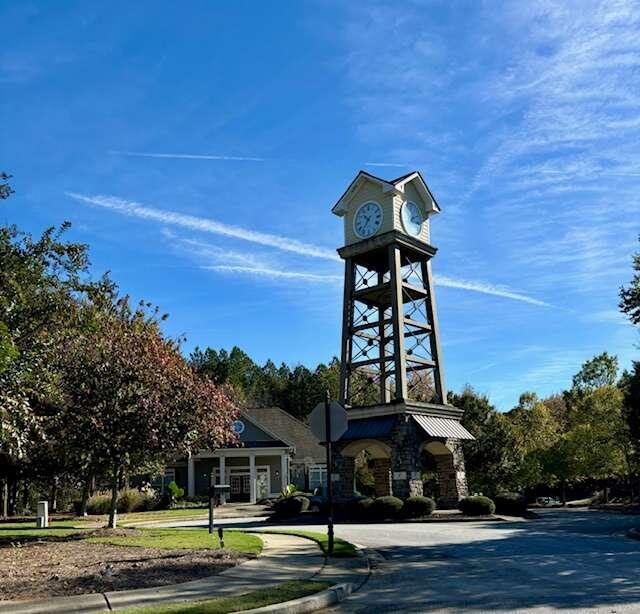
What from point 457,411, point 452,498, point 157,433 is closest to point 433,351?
point 457,411

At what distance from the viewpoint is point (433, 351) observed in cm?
3422

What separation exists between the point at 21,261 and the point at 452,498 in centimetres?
2268

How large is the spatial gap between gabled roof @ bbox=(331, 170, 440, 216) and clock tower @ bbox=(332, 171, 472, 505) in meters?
0.05

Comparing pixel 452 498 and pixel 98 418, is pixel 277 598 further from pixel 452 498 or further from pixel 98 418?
pixel 452 498

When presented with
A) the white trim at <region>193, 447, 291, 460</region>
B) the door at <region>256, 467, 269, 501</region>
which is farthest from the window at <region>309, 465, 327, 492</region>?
the white trim at <region>193, 447, 291, 460</region>

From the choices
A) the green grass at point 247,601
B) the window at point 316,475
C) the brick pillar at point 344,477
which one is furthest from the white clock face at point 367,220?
the green grass at point 247,601

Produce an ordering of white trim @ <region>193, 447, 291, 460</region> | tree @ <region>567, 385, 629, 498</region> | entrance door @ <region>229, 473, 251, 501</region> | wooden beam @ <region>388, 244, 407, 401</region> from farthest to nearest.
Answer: entrance door @ <region>229, 473, 251, 501</region> < white trim @ <region>193, 447, 291, 460</region> < tree @ <region>567, 385, 629, 498</region> < wooden beam @ <region>388, 244, 407, 401</region>

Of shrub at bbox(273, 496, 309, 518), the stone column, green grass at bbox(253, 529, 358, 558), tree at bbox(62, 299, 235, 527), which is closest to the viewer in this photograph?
green grass at bbox(253, 529, 358, 558)

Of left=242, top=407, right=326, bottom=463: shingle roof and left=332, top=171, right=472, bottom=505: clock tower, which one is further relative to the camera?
left=242, top=407, right=326, bottom=463: shingle roof

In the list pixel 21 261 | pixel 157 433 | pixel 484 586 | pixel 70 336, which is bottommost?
pixel 484 586

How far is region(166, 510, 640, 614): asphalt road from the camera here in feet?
26.8

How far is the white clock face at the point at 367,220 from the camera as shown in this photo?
113 feet

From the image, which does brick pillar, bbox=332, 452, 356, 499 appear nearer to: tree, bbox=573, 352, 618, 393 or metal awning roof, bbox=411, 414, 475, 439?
metal awning roof, bbox=411, 414, 475, 439

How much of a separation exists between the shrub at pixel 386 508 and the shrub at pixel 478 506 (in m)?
2.55
